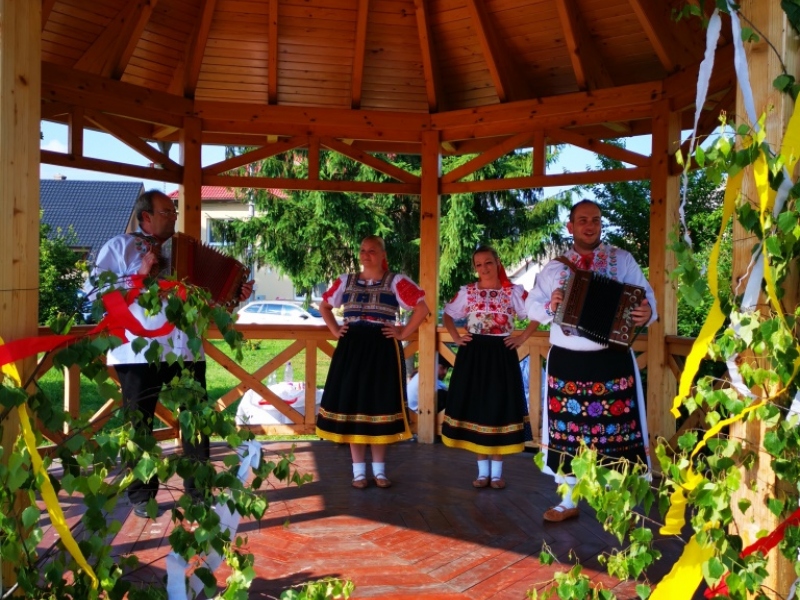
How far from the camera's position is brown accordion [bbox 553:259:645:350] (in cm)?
371

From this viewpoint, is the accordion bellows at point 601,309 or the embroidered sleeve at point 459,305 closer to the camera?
the accordion bellows at point 601,309

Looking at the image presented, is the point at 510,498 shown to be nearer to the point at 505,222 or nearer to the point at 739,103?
the point at 739,103

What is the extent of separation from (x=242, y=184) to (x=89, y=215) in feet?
75.0

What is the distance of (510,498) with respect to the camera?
4672 millimetres

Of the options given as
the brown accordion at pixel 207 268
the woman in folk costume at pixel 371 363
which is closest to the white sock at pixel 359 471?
the woman in folk costume at pixel 371 363

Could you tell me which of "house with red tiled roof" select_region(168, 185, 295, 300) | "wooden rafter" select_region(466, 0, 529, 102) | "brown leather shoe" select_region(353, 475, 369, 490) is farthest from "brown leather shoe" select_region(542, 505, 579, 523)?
"house with red tiled roof" select_region(168, 185, 295, 300)

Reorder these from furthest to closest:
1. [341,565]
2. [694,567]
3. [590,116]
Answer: [590,116] < [341,565] < [694,567]

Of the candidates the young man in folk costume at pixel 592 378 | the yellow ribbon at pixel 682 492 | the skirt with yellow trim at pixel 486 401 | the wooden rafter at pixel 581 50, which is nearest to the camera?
the yellow ribbon at pixel 682 492

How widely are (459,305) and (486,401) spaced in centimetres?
66

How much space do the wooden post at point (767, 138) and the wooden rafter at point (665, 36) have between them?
3.71 meters

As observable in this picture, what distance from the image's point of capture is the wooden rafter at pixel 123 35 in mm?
5406

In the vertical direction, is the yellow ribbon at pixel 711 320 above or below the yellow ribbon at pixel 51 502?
above

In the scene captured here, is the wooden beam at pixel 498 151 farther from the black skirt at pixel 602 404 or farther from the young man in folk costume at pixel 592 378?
the black skirt at pixel 602 404

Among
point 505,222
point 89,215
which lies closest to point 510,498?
point 505,222
